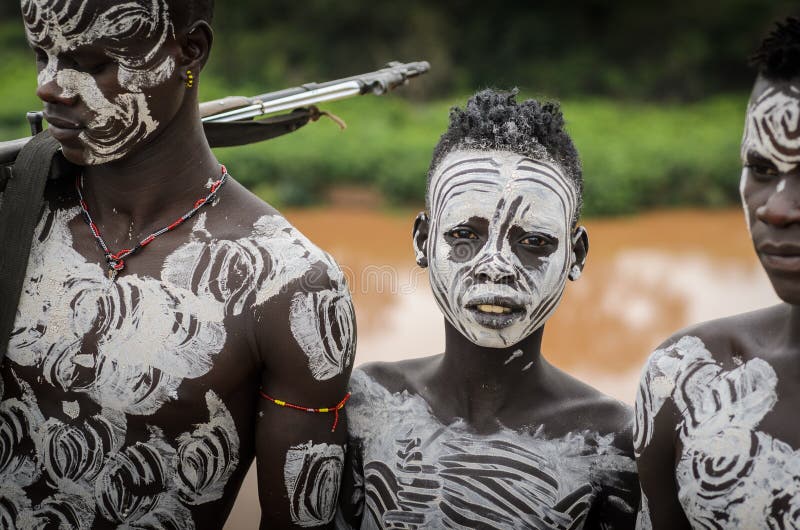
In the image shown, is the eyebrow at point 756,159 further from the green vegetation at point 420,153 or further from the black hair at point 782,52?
the green vegetation at point 420,153

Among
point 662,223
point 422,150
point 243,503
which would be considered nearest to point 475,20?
point 422,150

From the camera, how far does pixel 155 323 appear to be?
110 inches

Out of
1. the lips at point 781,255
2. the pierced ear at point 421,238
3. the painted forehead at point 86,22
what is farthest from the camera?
the pierced ear at point 421,238

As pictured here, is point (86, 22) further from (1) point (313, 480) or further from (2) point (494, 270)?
(1) point (313, 480)

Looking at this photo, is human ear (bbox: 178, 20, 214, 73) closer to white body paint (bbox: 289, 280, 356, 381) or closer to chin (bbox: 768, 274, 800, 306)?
white body paint (bbox: 289, 280, 356, 381)

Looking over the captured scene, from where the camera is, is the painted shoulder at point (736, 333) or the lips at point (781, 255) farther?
the painted shoulder at point (736, 333)

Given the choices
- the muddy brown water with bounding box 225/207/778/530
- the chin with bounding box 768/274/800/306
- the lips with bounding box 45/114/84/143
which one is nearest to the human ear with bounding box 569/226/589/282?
the chin with bounding box 768/274/800/306

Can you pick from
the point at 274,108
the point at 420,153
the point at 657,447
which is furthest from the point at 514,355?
the point at 420,153

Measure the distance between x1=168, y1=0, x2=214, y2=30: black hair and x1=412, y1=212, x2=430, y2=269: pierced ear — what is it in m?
0.86

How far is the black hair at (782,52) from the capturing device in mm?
2182

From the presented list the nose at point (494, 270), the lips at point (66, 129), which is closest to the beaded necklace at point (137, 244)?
the lips at point (66, 129)

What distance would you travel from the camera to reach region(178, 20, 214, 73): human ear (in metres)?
2.85

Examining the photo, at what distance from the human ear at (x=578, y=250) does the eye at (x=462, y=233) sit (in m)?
0.33

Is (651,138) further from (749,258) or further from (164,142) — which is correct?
(164,142)
